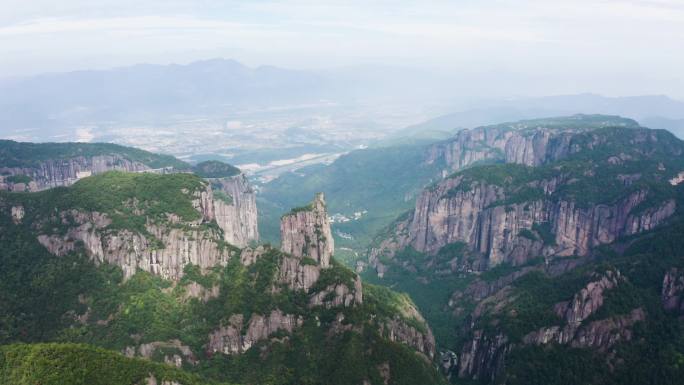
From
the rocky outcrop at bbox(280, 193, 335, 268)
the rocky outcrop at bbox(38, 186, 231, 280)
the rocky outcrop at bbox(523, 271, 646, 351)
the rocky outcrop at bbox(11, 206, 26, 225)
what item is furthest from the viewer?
the rocky outcrop at bbox(280, 193, 335, 268)

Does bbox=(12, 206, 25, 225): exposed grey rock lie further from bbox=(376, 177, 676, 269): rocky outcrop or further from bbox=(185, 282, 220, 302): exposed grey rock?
bbox=(376, 177, 676, 269): rocky outcrop

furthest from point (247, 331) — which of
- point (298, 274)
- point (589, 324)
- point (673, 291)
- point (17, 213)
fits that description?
point (673, 291)

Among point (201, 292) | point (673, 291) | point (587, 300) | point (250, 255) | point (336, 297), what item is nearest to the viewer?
point (336, 297)

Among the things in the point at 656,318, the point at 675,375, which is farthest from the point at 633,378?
the point at 656,318

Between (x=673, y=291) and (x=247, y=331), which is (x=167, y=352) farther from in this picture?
(x=673, y=291)

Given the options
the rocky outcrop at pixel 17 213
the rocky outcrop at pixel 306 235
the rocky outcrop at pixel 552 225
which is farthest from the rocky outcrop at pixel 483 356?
the rocky outcrop at pixel 17 213

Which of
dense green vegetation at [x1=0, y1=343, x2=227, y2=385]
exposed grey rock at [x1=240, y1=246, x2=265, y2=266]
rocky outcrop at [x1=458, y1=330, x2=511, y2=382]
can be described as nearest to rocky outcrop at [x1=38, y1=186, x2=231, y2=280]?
exposed grey rock at [x1=240, y1=246, x2=265, y2=266]
